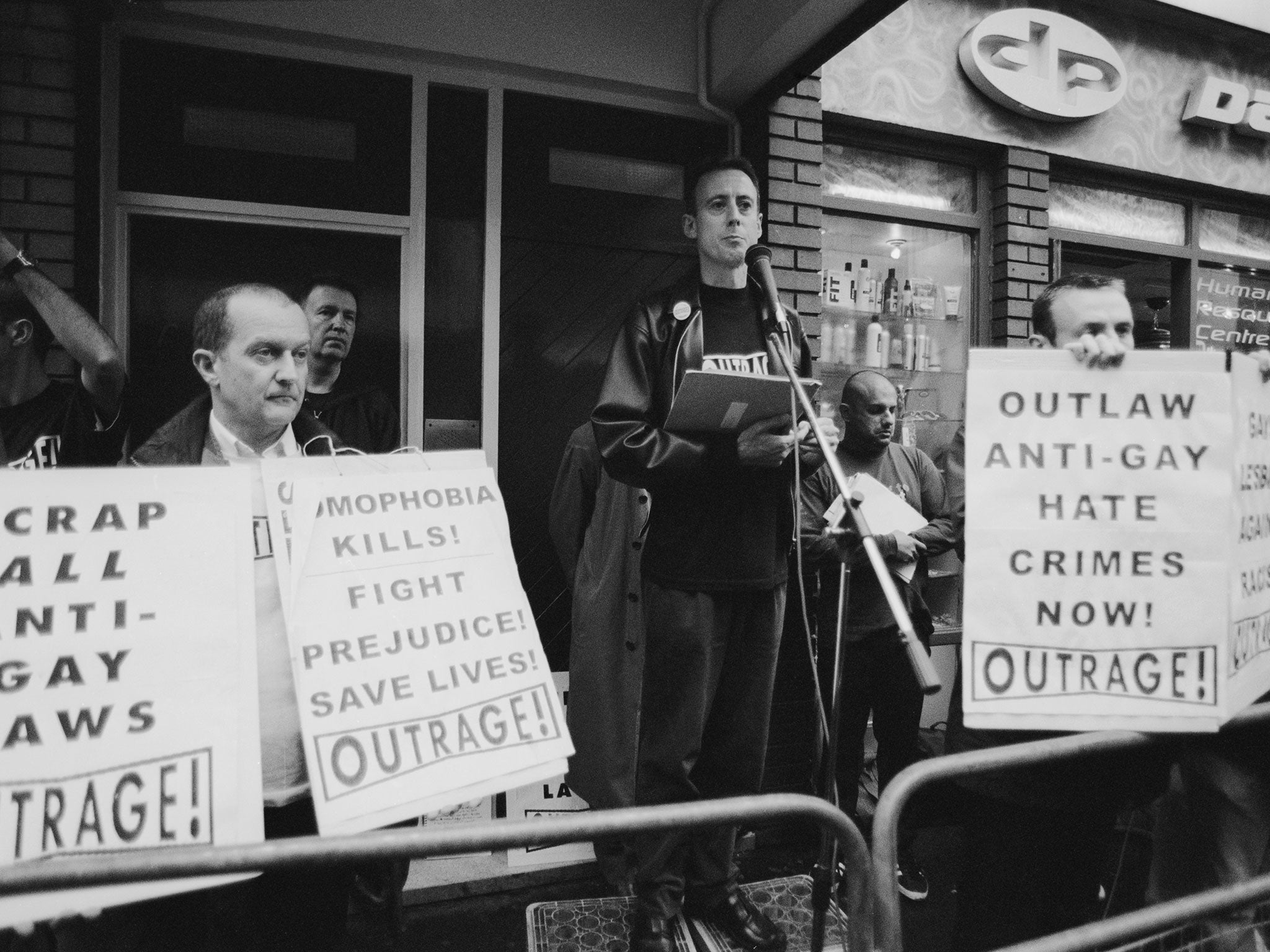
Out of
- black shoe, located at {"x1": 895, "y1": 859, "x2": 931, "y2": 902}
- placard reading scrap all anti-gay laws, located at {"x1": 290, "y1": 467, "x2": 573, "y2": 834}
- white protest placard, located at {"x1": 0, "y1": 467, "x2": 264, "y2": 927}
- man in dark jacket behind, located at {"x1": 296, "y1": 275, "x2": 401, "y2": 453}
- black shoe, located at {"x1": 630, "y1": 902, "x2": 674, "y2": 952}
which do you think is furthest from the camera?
man in dark jacket behind, located at {"x1": 296, "y1": 275, "x2": 401, "y2": 453}

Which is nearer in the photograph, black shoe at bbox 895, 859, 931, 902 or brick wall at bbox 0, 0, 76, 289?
brick wall at bbox 0, 0, 76, 289

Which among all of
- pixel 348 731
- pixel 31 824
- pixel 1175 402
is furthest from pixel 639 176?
pixel 31 824

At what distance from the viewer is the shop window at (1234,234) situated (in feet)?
17.0

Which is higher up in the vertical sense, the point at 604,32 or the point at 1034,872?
the point at 604,32

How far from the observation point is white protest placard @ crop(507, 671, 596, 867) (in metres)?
3.19

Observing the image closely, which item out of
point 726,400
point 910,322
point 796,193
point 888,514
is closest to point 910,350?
point 910,322

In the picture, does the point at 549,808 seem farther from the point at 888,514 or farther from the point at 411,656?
the point at 411,656

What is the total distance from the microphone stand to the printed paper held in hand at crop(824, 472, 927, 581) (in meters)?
1.17

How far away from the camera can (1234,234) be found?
5.30 metres

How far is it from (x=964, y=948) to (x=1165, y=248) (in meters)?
4.79

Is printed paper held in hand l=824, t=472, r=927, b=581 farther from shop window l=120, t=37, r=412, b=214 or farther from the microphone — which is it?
shop window l=120, t=37, r=412, b=214

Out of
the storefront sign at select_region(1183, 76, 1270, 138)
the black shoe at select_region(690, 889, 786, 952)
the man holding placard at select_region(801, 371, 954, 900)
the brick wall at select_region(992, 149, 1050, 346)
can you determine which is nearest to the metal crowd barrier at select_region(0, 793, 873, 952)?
the black shoe at select_region(690, 889, 786, 952)

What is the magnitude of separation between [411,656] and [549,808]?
2.22 meters

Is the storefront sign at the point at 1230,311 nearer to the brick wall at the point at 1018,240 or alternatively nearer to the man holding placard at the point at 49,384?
the brick wall at the point at 1018,240
